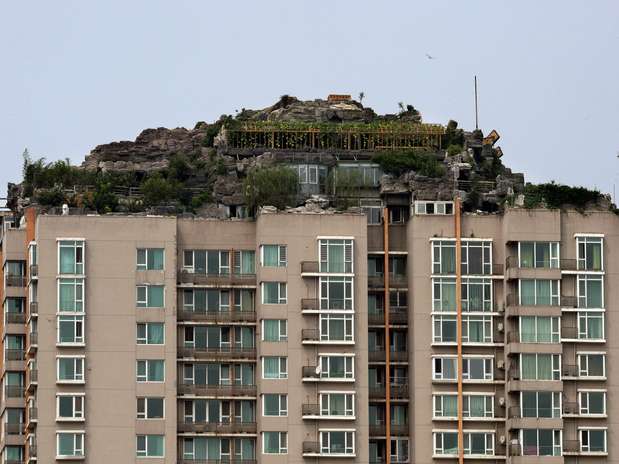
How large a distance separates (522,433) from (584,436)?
467cm

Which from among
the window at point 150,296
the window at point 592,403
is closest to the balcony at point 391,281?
the window at point 592,403

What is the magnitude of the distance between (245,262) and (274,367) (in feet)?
27.4

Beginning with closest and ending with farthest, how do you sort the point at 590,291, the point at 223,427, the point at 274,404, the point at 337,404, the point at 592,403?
the point at 274,404, the point at 337,404, the point at 223,427, the point at 592,403, the point at 590,291

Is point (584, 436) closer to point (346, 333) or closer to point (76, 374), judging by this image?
point (346, 333)

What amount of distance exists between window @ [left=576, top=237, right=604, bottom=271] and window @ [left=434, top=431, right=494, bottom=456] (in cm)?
1346

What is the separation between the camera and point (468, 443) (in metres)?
168

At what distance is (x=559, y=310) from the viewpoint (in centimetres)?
16800

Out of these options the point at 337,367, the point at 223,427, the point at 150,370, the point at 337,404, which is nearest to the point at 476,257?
the point at 337,367

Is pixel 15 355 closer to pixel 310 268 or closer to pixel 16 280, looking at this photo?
pixel 16 280

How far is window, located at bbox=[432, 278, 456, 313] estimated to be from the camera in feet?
556

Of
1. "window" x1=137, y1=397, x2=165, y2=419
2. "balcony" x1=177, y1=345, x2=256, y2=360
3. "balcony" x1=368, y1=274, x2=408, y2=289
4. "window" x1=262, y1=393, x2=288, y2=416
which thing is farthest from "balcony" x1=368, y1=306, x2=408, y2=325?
"window" x1=137, y1=397, x2=165, y2=419

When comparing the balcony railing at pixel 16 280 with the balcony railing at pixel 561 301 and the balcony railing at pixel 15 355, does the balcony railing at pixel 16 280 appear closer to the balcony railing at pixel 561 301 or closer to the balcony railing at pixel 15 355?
the balcony railing at pixel 15 355

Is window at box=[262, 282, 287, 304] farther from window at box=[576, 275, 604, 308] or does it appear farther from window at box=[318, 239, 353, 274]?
window at box=[576, 275, 604, 308]

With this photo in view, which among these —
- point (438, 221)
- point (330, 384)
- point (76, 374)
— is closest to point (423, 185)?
point (438, 221)
